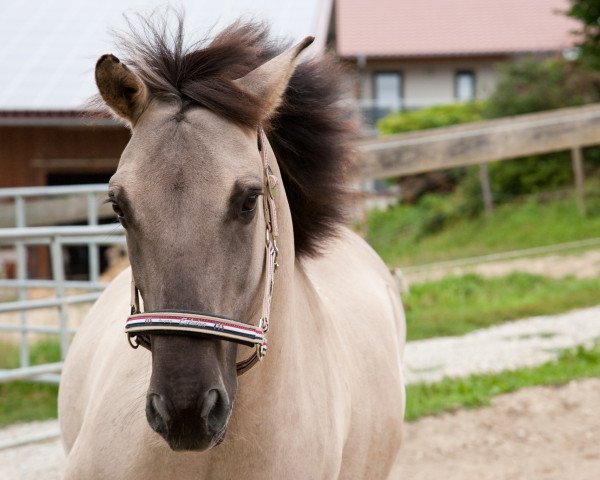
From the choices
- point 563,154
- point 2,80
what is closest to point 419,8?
point 563,154

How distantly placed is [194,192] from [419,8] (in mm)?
29822

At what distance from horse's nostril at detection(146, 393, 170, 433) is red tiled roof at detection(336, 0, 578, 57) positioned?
25.7m

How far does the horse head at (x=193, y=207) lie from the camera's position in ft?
6.45

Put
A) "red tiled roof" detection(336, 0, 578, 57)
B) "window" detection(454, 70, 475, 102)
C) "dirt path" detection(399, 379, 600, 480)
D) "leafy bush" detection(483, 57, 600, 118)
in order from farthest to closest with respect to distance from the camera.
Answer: "window" detection(454, 70, 475, 102), "red tiled roof" detection(336, 0, 578, 57), "leafy bush" detection(483, 57, 600, 118), "dirt path" detection(399, 379, 600, 480)

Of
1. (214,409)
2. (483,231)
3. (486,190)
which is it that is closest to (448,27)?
(486,190)

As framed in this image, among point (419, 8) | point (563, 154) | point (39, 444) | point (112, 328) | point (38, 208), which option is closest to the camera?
point (112, 328)

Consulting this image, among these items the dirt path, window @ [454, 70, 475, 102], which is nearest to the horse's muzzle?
the dirt path

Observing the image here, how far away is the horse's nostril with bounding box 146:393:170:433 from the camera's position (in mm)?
1928

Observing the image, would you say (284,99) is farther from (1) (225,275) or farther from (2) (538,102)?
(2) (538,102)

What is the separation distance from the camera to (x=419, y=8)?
3022 cm

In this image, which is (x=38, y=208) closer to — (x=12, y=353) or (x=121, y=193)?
(x=12, y=353)

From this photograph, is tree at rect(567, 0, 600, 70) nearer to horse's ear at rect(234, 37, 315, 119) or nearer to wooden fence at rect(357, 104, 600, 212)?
wooden fence at rect(357, 104, 600, 212)

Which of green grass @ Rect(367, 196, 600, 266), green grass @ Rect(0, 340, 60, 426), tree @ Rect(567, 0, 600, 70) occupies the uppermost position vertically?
tree @ Rect(567, 0, 600, 70)

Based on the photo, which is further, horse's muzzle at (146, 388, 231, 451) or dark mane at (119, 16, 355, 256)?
dark mane at (119, 16, 355, 256)
